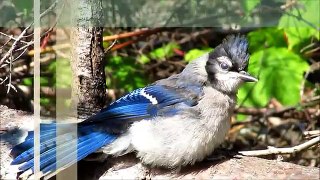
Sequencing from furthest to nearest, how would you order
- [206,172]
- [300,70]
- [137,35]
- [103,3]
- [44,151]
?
[137,35]
[300,70]
[103,3]
[206,172]
[44,151]

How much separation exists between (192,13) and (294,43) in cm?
59

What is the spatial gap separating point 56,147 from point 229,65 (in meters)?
0.68

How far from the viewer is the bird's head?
7.73ft

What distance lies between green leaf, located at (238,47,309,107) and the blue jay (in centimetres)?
84

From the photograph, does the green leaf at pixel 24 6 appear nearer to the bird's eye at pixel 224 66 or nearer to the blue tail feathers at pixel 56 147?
the blue tail feathers at pixel 56 147

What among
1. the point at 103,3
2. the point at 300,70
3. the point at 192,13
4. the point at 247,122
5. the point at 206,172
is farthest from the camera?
the point at 247,122

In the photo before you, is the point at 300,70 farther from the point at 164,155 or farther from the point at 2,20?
the point at 2,20

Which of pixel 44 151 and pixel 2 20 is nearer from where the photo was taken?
pixel 44 151

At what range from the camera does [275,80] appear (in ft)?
10.6

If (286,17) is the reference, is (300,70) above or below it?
below

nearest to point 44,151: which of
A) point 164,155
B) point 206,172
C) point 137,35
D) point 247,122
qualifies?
point 164,155

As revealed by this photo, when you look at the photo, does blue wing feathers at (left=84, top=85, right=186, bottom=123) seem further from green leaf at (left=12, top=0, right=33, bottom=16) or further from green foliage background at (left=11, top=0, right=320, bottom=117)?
green foliage background at (left=11, top=0, right=320, bottom=117)

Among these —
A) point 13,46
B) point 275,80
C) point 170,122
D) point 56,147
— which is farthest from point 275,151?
point 13,46

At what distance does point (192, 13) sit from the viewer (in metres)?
3.07
